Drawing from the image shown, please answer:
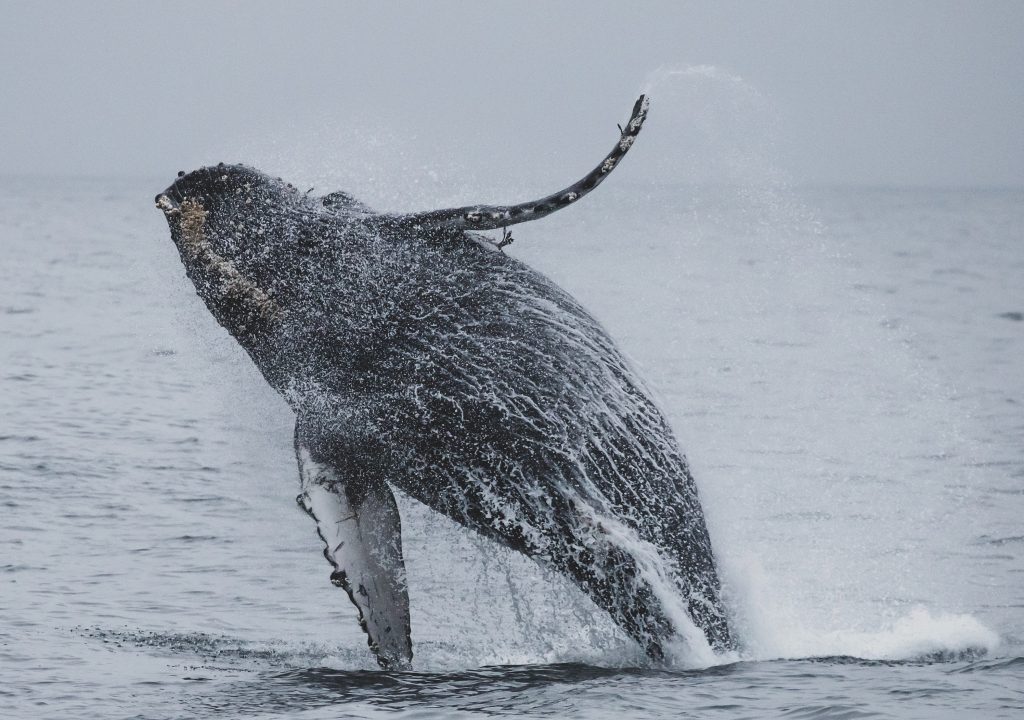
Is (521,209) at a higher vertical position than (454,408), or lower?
higher

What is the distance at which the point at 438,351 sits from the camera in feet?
34.7

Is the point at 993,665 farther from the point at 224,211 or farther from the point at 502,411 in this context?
the point at 224,211

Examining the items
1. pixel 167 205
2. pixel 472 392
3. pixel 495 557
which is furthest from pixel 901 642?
pixel 167 205

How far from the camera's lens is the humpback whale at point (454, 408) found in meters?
10.5

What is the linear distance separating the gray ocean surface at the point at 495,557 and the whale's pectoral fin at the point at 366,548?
11.6 inches

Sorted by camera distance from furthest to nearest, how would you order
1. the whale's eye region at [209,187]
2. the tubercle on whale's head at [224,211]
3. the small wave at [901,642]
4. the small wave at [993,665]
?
the whale's eye region at [209,187] < the tubercle on whale's head at [224,211] < the small wave at [901,642] < the small wave at [993,665]

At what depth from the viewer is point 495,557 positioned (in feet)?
36.7

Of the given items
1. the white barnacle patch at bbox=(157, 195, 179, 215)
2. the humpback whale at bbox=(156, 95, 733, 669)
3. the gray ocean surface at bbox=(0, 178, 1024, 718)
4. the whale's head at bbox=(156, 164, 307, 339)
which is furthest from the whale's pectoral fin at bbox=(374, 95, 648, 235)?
the gray ocean surface at bbox=(0, 178, 1024, 718)

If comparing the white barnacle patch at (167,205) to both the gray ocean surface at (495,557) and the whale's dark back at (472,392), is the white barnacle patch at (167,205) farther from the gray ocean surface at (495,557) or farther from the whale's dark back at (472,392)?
the gray ocean surface at (495,557)

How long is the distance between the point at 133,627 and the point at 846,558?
6.57m

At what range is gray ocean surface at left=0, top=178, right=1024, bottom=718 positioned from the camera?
1005 cm

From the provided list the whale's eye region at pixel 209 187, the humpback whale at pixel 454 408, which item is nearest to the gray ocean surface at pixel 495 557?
the humpback whale at pixel 454 408

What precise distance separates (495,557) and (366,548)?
3.33ft

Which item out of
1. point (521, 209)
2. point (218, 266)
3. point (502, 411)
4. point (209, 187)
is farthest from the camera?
point (209, 187)
